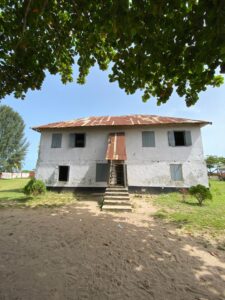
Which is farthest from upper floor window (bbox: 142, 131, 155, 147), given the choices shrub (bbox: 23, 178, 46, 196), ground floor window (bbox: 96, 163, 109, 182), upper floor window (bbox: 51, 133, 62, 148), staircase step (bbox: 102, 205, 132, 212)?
shrub (bbox: 23, 178, 46, 196)

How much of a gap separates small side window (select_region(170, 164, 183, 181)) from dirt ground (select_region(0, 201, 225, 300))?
8.50m

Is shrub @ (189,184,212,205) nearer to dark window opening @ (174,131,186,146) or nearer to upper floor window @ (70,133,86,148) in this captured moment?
dark window opening @ (174,131,186,146)

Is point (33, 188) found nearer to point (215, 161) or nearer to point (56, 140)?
point (56, 140)

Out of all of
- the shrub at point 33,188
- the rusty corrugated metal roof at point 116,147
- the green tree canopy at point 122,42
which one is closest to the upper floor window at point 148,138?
the rusty corrugated metal roof at point 116,147

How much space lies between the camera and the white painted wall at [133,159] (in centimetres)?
1415

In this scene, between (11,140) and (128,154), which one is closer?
(128,154)

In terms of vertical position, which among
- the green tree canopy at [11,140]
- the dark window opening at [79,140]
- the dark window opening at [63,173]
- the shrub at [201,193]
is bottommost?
the shrub at [201,193]

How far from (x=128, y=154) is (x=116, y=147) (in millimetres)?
2188

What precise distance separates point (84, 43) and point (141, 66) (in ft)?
6.49

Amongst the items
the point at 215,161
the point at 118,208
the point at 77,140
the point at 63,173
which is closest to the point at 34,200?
the point at 63,173

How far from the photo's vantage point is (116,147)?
520 inches

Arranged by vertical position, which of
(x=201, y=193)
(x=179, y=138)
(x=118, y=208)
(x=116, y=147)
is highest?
(x=179, y=138)

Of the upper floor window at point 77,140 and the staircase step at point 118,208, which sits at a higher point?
the upper floor window at point 77,140

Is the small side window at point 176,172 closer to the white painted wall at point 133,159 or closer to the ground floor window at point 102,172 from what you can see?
the white painted wall at point 133,159
